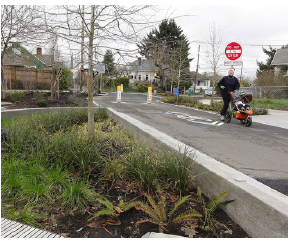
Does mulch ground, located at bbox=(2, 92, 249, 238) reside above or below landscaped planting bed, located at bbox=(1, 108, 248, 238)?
below

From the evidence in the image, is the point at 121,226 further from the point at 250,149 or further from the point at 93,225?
the point at 250,149

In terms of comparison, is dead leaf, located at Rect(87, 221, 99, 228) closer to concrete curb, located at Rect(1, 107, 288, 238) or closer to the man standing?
concrete curb, located at Rect(1, 107, 288, 238)

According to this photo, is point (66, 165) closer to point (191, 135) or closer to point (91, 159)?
point (91, 159)

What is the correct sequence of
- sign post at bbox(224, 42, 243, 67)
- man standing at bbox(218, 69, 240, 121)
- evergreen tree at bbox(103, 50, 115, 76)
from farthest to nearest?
sign post at bbox(224, 42, 243, 67) < man standing at bbox(218, 69, 240, 121) < evergreen tree at bbox(103, 50, 115, 76)

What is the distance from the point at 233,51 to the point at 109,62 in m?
8.94

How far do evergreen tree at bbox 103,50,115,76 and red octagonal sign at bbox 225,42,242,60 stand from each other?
8.37 meters

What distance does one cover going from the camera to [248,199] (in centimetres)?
246

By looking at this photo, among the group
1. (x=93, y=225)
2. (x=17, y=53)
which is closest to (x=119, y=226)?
(x=93, y=225)

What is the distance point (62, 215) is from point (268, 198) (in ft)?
6.87

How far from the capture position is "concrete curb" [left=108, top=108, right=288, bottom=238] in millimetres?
2184

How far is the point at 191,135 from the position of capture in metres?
7.55

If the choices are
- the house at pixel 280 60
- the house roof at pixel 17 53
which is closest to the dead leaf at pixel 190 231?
the house roof at pixel 17 53

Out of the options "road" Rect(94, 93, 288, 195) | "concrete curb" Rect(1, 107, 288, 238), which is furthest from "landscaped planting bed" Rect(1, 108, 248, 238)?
"road" Rect(94, 93, 288, 195)

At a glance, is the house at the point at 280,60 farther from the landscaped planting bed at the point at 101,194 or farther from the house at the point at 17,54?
the landscaped planting bed at the point at 101,194
